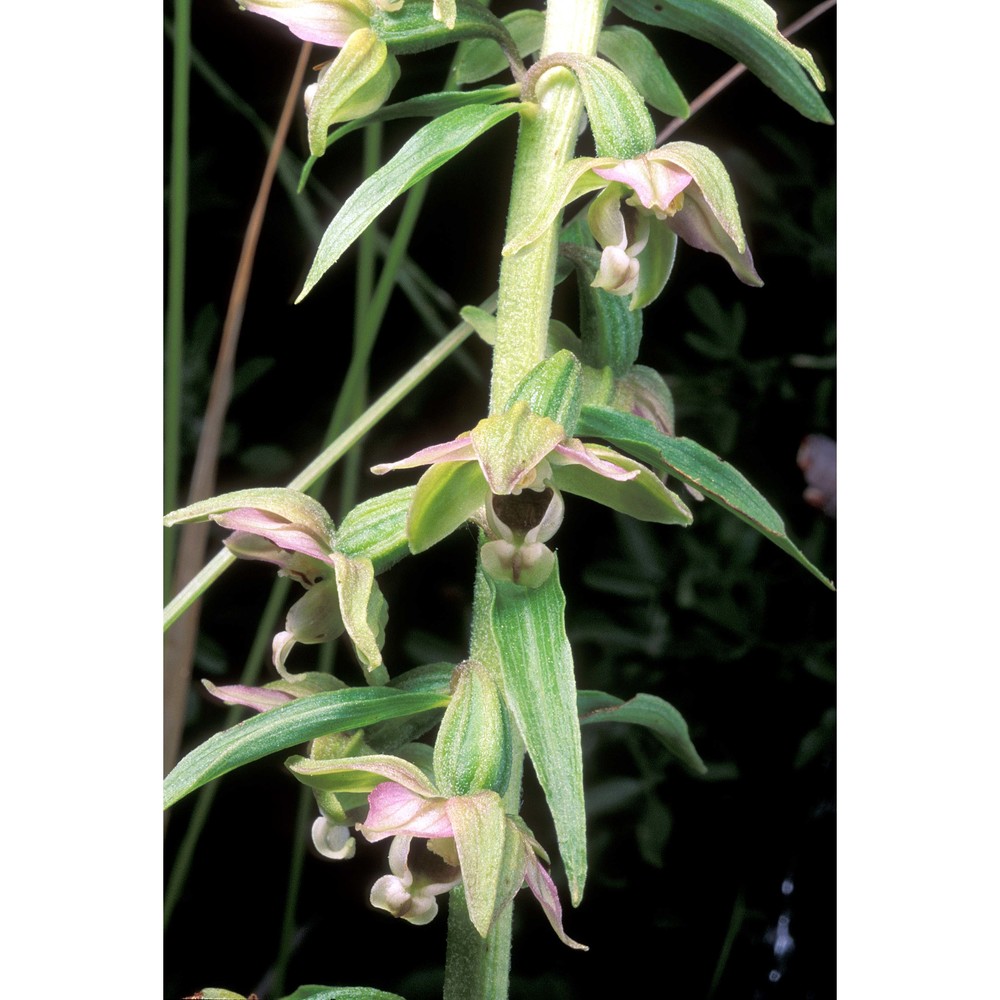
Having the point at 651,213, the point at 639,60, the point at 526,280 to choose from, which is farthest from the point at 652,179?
the point at 639,60

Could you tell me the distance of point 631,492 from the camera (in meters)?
1.16

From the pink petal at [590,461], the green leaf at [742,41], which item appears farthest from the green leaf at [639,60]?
the pink petal at [590,461]

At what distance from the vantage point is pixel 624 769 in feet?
5.67

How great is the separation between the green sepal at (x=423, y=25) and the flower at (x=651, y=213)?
199 mm

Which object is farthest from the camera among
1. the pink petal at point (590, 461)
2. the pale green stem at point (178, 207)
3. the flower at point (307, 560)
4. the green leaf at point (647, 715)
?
the pale green stem at point (178, 207)

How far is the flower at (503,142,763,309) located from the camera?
109 cm

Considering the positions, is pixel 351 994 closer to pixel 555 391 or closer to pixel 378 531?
pixel 378 531

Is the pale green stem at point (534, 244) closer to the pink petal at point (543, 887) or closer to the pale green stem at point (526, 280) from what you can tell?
the pale green stem at point (526, 280)

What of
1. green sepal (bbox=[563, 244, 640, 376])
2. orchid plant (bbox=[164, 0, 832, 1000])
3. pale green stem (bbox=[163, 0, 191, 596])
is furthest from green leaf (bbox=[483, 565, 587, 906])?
pale green stem (bbox=[163, 0, 191, 596])

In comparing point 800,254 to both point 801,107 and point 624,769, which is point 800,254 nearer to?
point 801,107

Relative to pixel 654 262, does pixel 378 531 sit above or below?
below

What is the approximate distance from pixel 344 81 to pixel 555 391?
1.20ft

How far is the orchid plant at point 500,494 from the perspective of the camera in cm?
109

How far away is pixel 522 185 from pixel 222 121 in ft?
1.69
